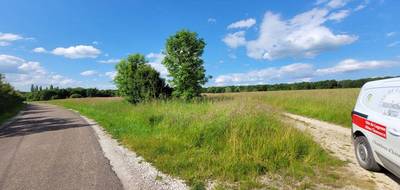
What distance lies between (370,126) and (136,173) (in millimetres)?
4847

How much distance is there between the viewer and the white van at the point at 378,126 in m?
3.64

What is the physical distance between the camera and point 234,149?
17.0 feet

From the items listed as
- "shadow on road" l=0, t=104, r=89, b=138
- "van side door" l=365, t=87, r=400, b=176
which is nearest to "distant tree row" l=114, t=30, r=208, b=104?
"shadow on road" l=0, t=104, r=89, b=138

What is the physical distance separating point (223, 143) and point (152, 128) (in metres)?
3.70

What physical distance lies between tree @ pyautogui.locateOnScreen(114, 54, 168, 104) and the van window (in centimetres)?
1527

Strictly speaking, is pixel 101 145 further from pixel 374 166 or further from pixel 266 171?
pixel 374 166

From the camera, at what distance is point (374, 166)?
446cm

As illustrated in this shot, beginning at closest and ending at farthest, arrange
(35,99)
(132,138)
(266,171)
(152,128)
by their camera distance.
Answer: (266,171) → (132,138) → (152,128) → (35,99)

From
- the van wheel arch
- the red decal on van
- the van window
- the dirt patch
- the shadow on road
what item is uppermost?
the van window

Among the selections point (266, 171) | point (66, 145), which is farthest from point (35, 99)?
point (266, 171)

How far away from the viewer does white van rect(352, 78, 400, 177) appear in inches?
143

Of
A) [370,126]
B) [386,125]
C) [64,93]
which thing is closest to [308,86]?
[370,126]

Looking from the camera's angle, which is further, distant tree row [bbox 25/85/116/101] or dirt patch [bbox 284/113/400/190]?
distant tree row [bbox 25/85/116/101]

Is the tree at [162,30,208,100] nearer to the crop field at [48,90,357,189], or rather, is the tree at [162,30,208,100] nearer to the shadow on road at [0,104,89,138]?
the shadow on road at [0,104,89,138]
